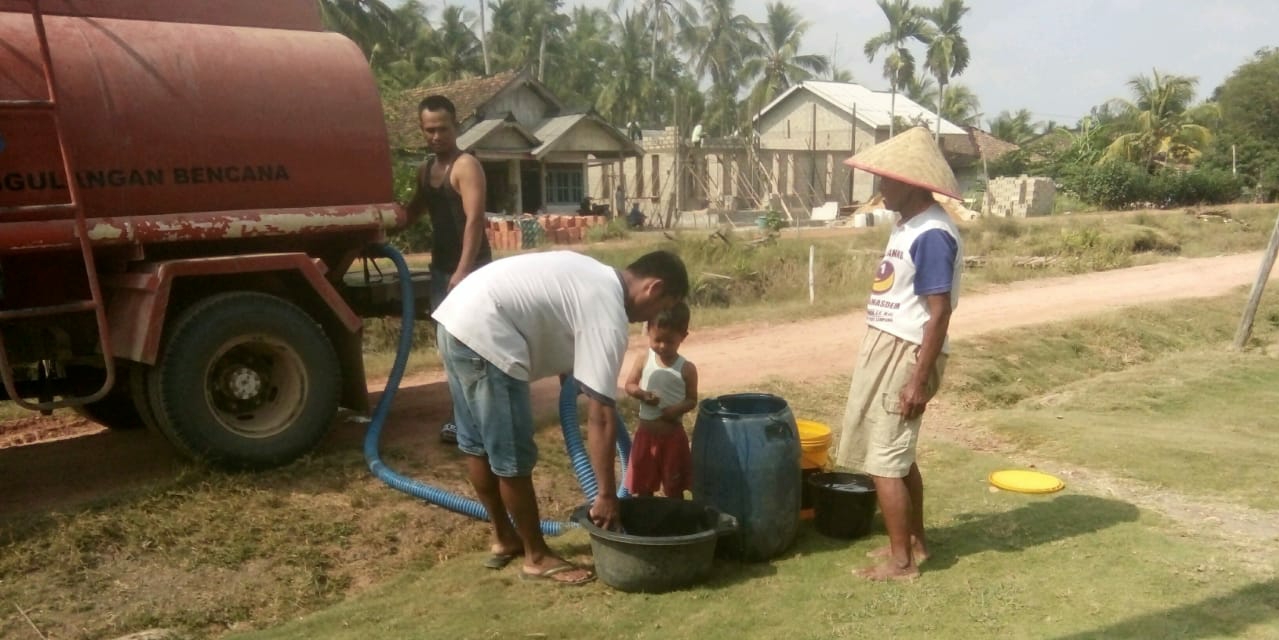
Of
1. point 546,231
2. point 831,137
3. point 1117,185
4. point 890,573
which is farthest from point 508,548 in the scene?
point 831,137

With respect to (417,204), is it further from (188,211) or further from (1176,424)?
(1176,424)

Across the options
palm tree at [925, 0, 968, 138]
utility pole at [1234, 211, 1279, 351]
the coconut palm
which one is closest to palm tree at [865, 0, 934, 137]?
palm tree at [925, 0, 968, 138]

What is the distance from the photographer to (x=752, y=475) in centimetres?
429

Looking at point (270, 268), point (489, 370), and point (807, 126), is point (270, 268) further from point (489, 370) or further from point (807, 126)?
point (807, 126)

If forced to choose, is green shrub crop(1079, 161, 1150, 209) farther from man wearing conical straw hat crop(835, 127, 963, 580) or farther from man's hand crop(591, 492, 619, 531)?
man's hand crop(591, 492, 619, 531)

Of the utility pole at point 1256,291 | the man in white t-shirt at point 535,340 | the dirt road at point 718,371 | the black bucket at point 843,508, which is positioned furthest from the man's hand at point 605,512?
the utility pole at point 1256,291

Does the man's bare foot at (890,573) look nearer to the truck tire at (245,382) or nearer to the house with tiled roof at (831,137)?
the truck tire at (245,382)

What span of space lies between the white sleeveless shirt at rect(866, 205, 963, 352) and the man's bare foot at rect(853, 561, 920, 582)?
0.95 m

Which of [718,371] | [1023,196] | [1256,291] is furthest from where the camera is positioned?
[1023,196]

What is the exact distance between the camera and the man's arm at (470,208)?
209 inches

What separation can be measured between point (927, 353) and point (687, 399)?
1.23 metres

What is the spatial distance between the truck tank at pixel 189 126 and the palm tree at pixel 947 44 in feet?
135

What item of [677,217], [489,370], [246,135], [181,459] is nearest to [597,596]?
[489,370]

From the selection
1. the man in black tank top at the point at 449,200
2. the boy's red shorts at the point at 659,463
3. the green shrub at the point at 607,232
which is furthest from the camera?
the green shrub at the point at 607,232
